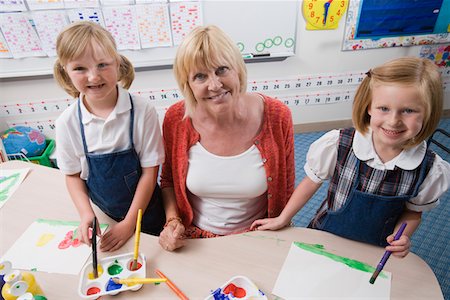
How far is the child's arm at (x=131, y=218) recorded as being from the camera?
3.02 feet

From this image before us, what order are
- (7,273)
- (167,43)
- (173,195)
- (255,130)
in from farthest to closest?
1. (167,43)
2. (173,195)
3. (255,130)
4. (7,273)

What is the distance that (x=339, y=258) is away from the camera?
85cm

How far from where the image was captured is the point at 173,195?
1.17 m

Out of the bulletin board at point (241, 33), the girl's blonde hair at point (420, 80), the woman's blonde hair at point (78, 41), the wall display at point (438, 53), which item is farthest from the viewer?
the wall display at point (438, 53)

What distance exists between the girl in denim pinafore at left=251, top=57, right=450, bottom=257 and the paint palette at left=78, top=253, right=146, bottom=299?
1.30 ft

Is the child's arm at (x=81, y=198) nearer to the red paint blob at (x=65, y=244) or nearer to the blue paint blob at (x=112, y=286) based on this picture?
the red paint blob at (x=65, y=244)

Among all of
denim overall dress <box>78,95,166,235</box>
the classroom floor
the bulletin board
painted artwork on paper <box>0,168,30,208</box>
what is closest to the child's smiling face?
denim overall dress <box>78,95,166,235</box>

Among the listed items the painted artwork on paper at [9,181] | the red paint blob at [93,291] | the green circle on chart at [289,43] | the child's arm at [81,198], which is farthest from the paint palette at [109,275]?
the green circle on chart at [289,43]

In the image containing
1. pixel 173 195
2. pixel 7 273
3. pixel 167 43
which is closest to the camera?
pixel 7 273

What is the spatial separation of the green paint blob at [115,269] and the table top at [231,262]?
0.05m

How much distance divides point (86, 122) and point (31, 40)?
1.61 meters

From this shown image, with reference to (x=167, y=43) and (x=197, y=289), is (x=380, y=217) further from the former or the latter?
(x=167, y=43)

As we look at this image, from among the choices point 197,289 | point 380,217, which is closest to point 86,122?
point 197,289

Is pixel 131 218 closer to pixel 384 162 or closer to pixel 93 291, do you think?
pixel 93 291
